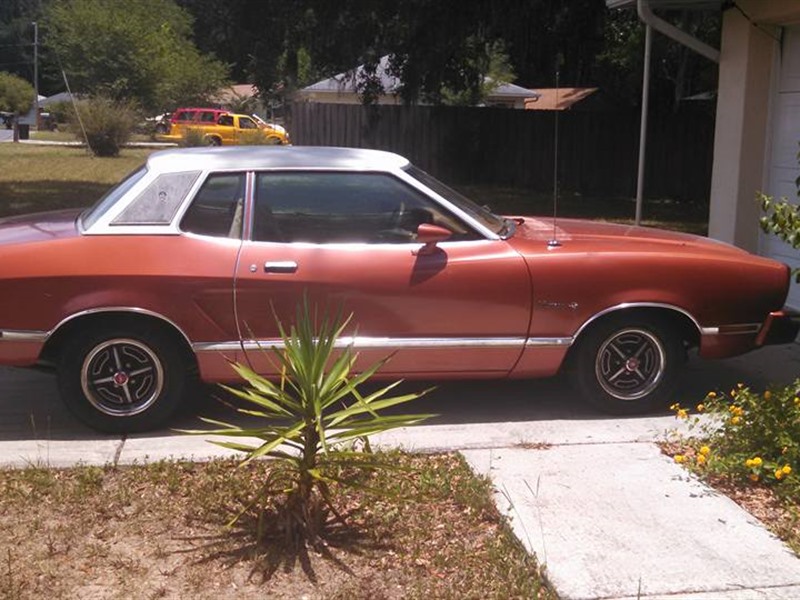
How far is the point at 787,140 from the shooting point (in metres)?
9.02

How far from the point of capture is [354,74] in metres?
22.7

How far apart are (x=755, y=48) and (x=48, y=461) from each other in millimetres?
7389

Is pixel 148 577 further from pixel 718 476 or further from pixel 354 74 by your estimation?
pixel 354 74

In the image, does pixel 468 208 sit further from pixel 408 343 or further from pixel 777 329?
pixel 777 329

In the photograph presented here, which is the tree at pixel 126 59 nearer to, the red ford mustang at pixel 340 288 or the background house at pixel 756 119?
the background house at pixel 756 119

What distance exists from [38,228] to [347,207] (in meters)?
1.89

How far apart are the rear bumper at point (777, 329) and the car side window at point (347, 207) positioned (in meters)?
1.89

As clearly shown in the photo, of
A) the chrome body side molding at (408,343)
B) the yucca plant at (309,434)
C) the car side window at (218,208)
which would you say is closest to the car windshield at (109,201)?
the car side window at (218,208)

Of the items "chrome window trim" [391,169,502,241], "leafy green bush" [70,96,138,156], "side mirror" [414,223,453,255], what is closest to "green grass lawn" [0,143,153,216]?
"leafy green bush" [70,96,138,156]

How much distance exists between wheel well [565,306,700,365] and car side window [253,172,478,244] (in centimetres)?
89

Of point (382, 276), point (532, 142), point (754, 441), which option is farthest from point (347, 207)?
point (532, 142)

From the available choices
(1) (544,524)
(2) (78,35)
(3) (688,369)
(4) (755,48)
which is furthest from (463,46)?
(2) (78,35)

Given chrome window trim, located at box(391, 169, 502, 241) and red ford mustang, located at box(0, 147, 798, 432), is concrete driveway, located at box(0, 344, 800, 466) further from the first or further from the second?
chrome window trim, located at box(391, 169, 502, 241)

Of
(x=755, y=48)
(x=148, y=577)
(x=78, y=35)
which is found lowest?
(x=148, y=577)
